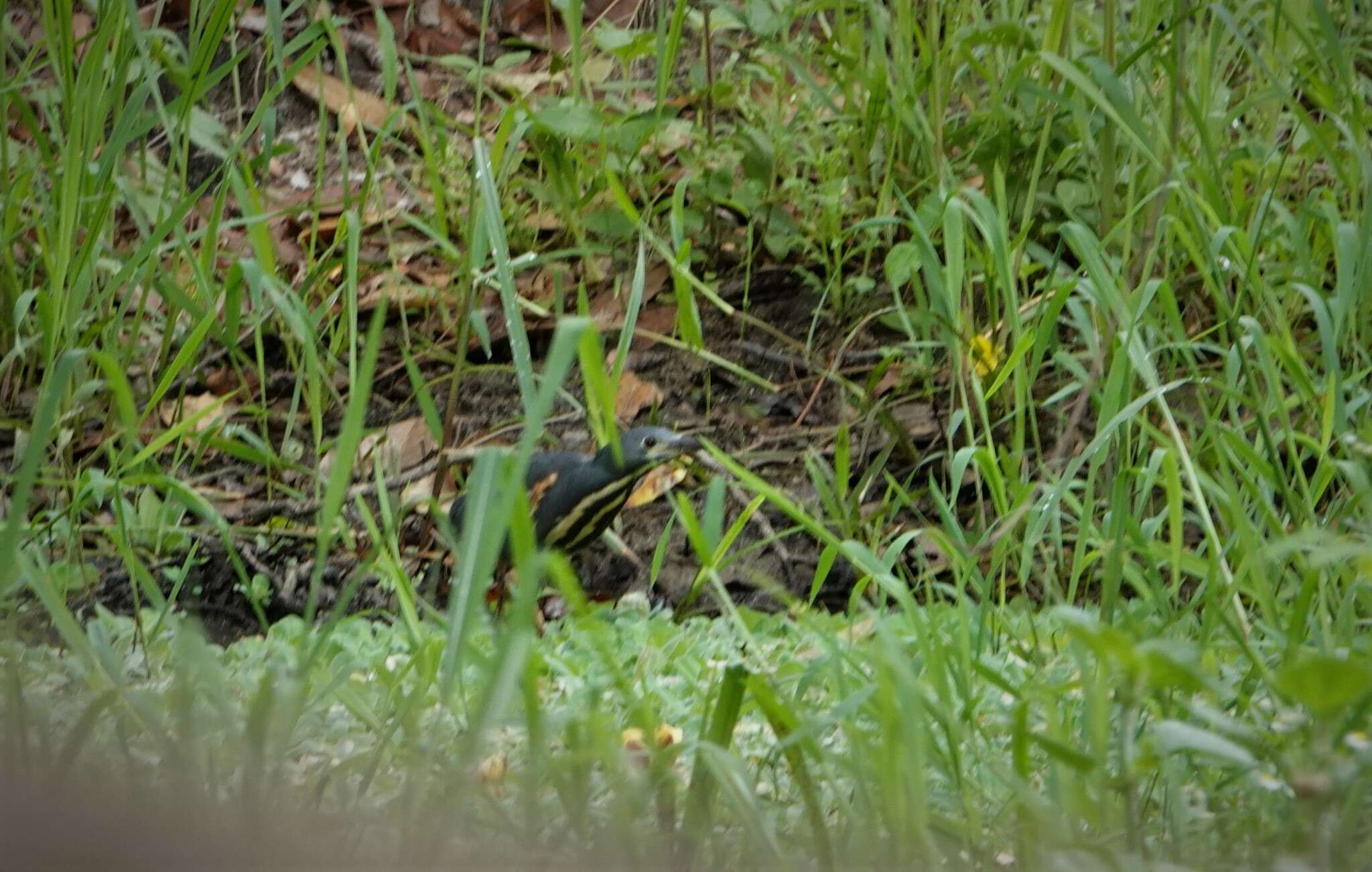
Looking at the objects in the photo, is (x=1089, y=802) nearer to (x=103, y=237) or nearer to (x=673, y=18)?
(x=673, y=18)

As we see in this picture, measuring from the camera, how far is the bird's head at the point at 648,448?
10.4 feet

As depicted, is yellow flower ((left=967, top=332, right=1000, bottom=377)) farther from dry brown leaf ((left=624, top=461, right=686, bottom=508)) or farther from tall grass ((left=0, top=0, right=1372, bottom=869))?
dry brown leaf ((left=624, top=461, right=686, bottom=508))

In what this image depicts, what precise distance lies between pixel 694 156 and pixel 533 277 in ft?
2.15

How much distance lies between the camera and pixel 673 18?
340 cm

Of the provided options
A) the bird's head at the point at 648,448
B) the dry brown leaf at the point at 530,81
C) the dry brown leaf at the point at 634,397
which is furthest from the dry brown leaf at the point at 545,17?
the bird's head at the point at 648,448

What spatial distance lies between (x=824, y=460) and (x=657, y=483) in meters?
0.48

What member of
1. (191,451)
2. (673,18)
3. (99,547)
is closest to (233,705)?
(99,547)

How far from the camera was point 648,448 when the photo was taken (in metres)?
3.18

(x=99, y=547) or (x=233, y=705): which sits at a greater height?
(x=233, y=705)

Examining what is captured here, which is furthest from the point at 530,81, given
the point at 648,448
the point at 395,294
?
the point at 648,448

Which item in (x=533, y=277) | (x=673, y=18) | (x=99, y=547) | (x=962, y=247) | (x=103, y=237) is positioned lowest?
(x=99, y=547)

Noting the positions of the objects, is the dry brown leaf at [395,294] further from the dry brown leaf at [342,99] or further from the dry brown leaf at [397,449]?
the dry brown leaf at [342,99]

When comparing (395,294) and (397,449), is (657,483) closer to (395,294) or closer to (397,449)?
(397,449)

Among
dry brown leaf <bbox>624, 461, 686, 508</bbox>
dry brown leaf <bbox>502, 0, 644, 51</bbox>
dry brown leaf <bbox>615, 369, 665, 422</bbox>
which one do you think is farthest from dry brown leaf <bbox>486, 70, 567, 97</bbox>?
dry brown leaf <bbox>624, 461, 686, 508</bbox>
